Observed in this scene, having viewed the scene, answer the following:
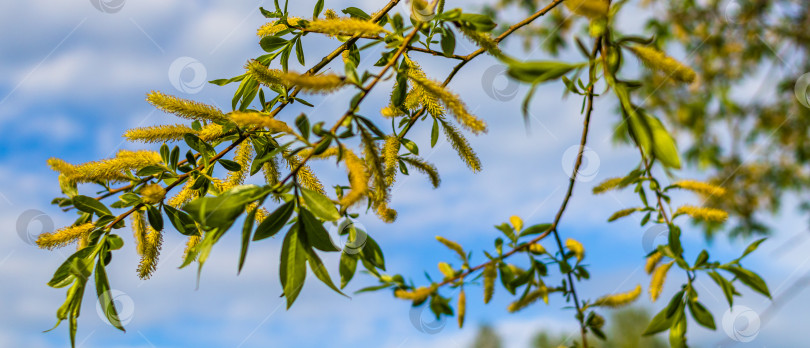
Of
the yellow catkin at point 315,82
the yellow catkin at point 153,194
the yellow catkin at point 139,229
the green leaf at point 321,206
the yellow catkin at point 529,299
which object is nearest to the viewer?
the yellow catkin at point 315,82

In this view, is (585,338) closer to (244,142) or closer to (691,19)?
(244,142)

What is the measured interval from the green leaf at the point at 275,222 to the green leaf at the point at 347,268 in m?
0.11

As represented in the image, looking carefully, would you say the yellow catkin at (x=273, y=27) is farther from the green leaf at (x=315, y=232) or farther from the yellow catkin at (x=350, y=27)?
the green leaf at (x=315, y=232)

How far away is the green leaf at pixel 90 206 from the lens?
82 cm

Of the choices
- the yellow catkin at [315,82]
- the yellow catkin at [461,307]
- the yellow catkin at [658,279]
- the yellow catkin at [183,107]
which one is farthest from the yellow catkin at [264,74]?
the yellow catkin at [658,279]

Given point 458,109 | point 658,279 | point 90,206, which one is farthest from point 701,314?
point 90,206

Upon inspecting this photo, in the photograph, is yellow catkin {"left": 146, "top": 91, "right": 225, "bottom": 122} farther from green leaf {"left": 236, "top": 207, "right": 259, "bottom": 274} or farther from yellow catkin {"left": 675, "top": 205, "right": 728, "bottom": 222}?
yellow catkin {"left": 675, "top": 205, "right": 728, "bottom": 222}

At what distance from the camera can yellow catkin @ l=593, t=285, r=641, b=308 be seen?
0.96m

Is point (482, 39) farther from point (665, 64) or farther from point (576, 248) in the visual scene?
point (576, 248)

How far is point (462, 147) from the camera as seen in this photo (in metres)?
0.84

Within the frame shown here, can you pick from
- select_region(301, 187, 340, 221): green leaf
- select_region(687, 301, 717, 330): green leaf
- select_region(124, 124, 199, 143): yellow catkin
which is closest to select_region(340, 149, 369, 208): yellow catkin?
select_region(301, 187, 340, 221): green leaf

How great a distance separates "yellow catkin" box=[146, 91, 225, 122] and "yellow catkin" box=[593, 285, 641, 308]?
28.5 inches

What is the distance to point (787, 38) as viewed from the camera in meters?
3.29

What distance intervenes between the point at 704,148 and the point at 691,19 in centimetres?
89
